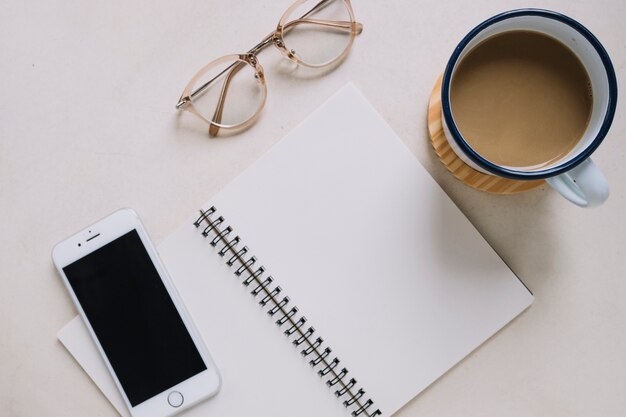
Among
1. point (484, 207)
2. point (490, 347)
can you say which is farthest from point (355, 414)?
point (484, 207)

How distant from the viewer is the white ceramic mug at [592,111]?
1.66 ft

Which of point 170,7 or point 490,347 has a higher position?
point 170,7

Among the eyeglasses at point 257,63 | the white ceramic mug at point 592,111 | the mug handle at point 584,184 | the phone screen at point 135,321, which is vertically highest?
the eyeglasses at point 257,63

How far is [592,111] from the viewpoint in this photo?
554 mm

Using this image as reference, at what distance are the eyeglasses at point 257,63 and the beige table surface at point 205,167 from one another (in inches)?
0.6

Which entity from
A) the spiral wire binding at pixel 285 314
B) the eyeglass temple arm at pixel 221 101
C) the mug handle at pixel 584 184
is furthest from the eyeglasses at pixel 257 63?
the mug handle at pixel 584 184

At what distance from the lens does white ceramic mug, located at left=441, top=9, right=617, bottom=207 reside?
19.9 inches

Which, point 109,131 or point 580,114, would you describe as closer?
point 580,114

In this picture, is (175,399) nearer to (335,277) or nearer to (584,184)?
(335,277)

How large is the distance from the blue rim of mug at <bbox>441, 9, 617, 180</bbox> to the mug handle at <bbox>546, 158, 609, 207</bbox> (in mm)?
17

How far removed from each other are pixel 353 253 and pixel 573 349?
301 mm

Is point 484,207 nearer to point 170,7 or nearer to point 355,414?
point 355,414

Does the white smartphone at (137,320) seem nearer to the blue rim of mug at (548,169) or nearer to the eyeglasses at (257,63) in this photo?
the eyeglasses at (257,63)

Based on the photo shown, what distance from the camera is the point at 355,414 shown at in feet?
2.18
